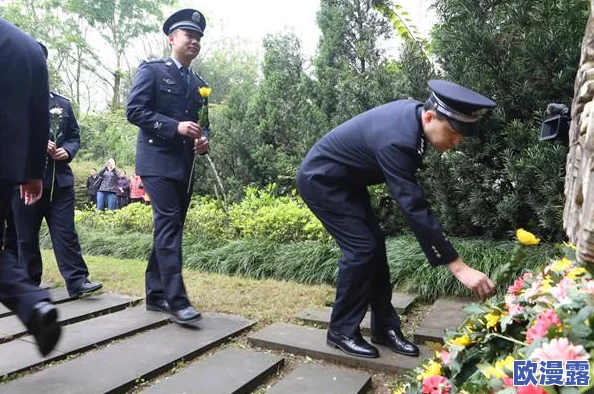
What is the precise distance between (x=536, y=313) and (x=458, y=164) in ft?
10.2

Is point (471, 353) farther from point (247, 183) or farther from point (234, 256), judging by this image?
point (247, 183)

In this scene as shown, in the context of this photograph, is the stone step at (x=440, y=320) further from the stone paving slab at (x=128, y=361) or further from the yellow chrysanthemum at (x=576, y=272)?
the yellow chrysanthemum at (x=576, y=272)

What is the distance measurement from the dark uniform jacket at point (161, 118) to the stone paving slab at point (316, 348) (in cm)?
115

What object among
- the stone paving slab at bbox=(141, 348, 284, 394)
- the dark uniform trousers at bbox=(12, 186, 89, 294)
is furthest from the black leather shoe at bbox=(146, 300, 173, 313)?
the stone paving slab at bbox=(141, 348, 284, 394)

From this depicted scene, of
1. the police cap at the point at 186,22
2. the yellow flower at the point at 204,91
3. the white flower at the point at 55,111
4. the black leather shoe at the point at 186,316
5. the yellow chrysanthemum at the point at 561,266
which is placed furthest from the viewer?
the white flower at the point at 55,111

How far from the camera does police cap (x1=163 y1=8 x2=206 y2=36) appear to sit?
3303 mm

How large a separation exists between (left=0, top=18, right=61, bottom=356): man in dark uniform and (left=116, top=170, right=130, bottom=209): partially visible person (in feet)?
28.9

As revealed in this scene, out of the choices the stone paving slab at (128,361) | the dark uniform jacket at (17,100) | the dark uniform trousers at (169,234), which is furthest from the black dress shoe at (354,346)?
the dark uniform jacket at (17,100)

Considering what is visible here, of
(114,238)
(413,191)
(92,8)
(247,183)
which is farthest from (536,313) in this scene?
(92,8)

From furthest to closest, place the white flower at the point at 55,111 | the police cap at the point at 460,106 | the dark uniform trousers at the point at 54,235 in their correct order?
the white flower at the point at 55,111 < the dark uniform trousers at the point at 54,235 < the police cap at the point at 460,106

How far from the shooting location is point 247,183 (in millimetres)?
7793

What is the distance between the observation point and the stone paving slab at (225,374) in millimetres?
2164

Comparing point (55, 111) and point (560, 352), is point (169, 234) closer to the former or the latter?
point (55, 111)

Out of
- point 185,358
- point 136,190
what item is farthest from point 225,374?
point 136,190
